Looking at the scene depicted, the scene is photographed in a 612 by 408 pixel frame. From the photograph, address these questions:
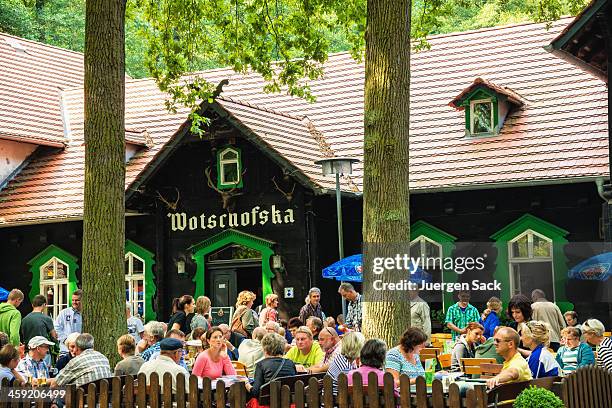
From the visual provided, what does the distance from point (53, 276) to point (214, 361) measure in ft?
49.0

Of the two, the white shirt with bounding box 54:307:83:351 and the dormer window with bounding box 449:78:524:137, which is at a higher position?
the dormer window with bounding box 449:78:524:137

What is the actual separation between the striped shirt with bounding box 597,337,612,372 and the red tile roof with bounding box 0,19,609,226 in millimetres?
8300

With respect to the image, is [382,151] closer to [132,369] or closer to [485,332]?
[132,369]

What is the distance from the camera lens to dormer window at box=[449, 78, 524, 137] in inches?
920

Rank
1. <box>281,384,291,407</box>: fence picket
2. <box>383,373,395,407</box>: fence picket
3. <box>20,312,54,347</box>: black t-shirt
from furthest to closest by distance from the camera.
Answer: <box>20,312,54,347</box>: black t-shirt
<box>281,384,291,407</box>: fence picket
<box>383,373,395,407</box>: fence picket

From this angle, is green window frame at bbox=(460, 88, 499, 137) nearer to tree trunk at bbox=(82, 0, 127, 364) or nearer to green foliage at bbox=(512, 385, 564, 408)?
tree trunk at bbox=(82, 0, 127, 364)

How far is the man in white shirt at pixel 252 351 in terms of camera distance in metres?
13.9

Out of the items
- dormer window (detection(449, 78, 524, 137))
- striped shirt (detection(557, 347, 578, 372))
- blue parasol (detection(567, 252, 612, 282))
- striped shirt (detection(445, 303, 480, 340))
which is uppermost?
dormer window (detection(449, 78, 524, 137))

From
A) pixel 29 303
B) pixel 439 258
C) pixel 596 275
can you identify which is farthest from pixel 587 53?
pixel 29 303

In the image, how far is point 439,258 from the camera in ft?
76.1

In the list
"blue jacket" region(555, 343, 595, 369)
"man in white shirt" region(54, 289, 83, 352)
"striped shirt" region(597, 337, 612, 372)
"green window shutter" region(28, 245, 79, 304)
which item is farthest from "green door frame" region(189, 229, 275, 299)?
"striped shirt" region(597, 337, 612, 372)

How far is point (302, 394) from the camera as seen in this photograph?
9789 millimetres

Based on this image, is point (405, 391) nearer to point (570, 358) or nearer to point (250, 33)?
point (570, 358)

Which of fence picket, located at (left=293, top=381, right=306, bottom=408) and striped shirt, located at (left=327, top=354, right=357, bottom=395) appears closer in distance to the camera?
fence picket, located at (left=293, top=381, right=306, bottom=408)
